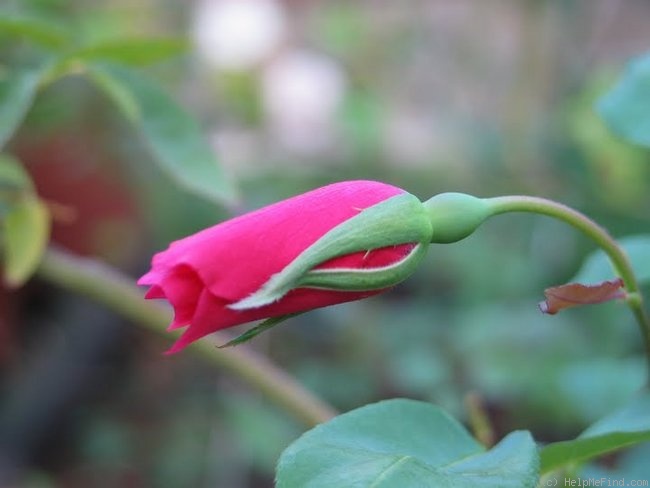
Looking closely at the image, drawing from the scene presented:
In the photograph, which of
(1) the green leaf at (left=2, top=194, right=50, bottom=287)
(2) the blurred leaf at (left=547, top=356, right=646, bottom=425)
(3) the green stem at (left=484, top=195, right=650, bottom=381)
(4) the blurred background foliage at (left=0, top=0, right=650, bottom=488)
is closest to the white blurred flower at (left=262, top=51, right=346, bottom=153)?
(4) the blurred background foliage at (left=0, top=0, right=650, bottom=488)

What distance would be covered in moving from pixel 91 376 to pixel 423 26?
98 cm

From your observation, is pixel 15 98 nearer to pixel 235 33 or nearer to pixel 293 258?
pixel 293 258

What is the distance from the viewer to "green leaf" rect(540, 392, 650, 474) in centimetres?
36

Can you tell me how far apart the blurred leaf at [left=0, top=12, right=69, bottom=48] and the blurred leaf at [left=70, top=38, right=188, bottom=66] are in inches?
1.2

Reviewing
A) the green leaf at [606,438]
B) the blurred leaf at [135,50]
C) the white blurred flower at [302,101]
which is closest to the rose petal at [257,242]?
the green leaf at [606,438]

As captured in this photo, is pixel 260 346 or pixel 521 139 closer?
pixel 260 346

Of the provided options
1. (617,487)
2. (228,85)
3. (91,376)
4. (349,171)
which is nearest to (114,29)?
(228,85)

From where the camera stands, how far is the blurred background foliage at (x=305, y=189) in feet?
3.09

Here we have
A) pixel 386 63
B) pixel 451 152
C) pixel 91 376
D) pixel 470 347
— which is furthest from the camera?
pixel 386 63

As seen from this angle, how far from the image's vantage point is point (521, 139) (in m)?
1.48

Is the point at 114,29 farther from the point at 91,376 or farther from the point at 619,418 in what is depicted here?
the point at 619,418

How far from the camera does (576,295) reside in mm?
385

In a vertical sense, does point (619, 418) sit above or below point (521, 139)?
above

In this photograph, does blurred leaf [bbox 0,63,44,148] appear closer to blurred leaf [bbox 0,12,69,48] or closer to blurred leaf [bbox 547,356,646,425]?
blurred leaf [bbox 0,12,69,48]
